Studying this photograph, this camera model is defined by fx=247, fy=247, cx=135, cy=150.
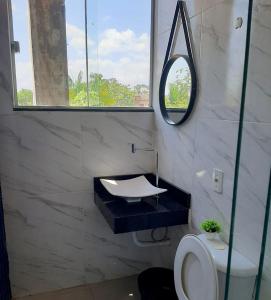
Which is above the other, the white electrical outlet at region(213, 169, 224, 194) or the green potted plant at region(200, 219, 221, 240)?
the white electrical outlet at region(213, 169, 224, 194)

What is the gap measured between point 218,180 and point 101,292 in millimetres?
1459

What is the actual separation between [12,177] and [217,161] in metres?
1.46

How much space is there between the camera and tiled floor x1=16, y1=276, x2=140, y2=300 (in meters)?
2.02

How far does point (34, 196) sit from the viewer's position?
1920 millimetres

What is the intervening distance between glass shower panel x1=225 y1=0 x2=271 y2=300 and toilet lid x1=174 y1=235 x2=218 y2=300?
0.11 meters

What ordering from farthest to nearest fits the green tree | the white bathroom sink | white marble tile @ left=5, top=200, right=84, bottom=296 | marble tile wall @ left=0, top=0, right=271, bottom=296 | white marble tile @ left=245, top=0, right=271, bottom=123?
1. white marble tile @ left=5, top=200, right=84, bottom=296
2. the white bathroom sink
3. the green tree
4. marble tile wall @ left=0, top=0, right=271, bottom=296
5. white marble tile @ left=245, top=0, right=271, bottom=123

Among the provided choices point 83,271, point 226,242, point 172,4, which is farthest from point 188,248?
point 172,4

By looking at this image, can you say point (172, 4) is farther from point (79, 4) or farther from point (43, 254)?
point (43, 254)

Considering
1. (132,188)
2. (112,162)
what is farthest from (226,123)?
(112,162)

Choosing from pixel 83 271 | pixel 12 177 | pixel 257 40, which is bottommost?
pixel 83 271

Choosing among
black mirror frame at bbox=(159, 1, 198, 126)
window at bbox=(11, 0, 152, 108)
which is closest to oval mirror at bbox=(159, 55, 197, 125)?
black mirror frame at bbox=(159, 1, 198, 126)

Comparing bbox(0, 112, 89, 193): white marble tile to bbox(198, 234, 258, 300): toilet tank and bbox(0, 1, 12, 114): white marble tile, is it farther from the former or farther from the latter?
bbox(198, 234, 258, 300): toilet tank

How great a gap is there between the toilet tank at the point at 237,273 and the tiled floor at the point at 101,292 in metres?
1.09

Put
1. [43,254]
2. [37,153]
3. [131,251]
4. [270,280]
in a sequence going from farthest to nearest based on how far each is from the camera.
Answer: [131,251] → [43,254] → [37,153] → [270,280]
